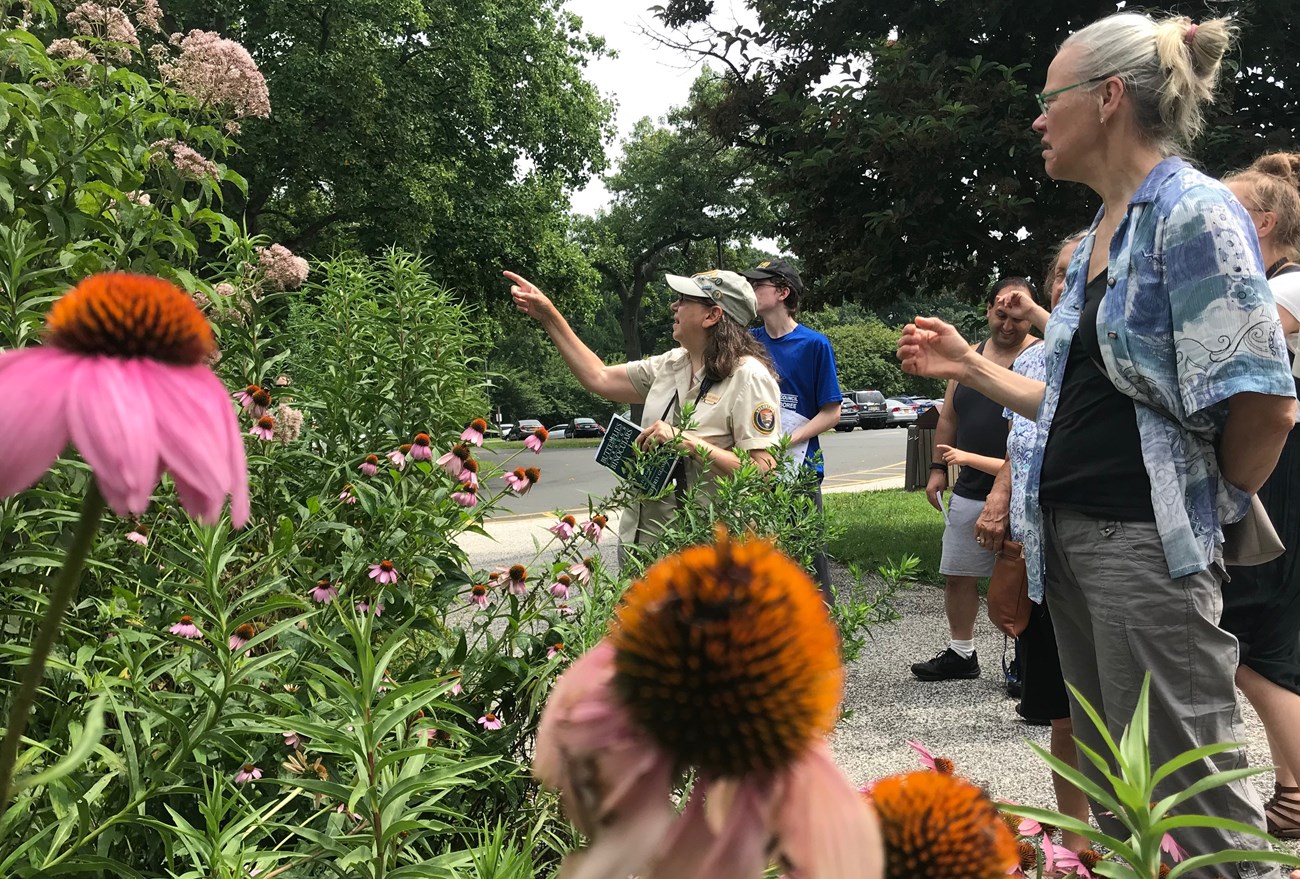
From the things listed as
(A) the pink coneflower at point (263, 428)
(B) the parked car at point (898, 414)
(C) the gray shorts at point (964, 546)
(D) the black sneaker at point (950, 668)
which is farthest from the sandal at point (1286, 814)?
(B) the parked car at point (898, 414)

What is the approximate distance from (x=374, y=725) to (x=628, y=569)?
56.9 inches

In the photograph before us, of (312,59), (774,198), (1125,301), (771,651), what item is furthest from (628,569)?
(312,59)

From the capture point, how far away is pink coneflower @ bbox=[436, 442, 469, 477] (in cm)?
274

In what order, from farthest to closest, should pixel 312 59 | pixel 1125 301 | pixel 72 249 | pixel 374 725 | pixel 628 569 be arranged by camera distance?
pixel 312 59
pixel 628 569
pixel 72 249
pixel 1125 301
pixel 374 725

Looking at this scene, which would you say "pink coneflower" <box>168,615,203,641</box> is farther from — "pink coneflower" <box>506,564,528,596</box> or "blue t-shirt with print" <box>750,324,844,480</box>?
"blue t-shirt with print" <box>750,324,844,480</box>

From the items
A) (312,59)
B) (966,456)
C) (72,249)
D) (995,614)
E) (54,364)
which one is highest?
(312,59)

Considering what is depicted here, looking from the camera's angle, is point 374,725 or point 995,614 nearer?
point 374,725

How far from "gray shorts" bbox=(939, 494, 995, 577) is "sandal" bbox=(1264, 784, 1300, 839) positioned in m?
1.59

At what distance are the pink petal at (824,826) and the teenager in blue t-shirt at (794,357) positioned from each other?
160 inches

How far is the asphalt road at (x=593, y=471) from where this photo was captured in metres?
11.9

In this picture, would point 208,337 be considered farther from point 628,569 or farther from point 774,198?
point 774,198

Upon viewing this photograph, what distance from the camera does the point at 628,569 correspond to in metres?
2.69

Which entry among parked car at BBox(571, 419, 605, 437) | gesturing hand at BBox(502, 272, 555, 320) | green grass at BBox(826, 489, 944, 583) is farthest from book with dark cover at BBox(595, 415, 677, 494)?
parked car at BBox(571, 419, 605, 437)

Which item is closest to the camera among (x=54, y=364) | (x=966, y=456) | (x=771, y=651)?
(x=771, y=651)
